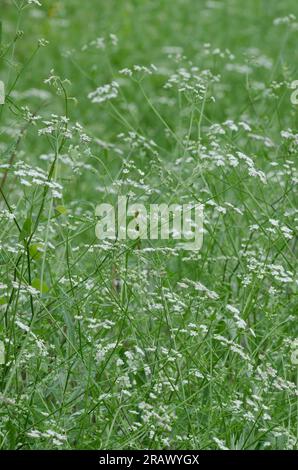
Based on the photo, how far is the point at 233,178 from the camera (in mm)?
3986

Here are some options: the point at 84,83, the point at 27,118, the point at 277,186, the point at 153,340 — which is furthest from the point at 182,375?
the point at 84,83

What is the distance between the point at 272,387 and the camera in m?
3.29

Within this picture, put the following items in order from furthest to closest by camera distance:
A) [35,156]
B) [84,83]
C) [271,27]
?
[271,27], [84,83], [35,156]

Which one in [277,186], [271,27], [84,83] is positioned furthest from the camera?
[271,27]

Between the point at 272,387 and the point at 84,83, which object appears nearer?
the point at 272,387

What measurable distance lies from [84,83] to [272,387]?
473 centimetres

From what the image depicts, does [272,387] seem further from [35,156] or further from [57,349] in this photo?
[35,156]

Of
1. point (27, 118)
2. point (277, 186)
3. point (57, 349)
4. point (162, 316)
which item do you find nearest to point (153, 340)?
point (162, 316)

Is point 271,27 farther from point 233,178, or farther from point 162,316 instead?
point 162,316

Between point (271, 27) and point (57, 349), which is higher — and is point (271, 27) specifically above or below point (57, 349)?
above
